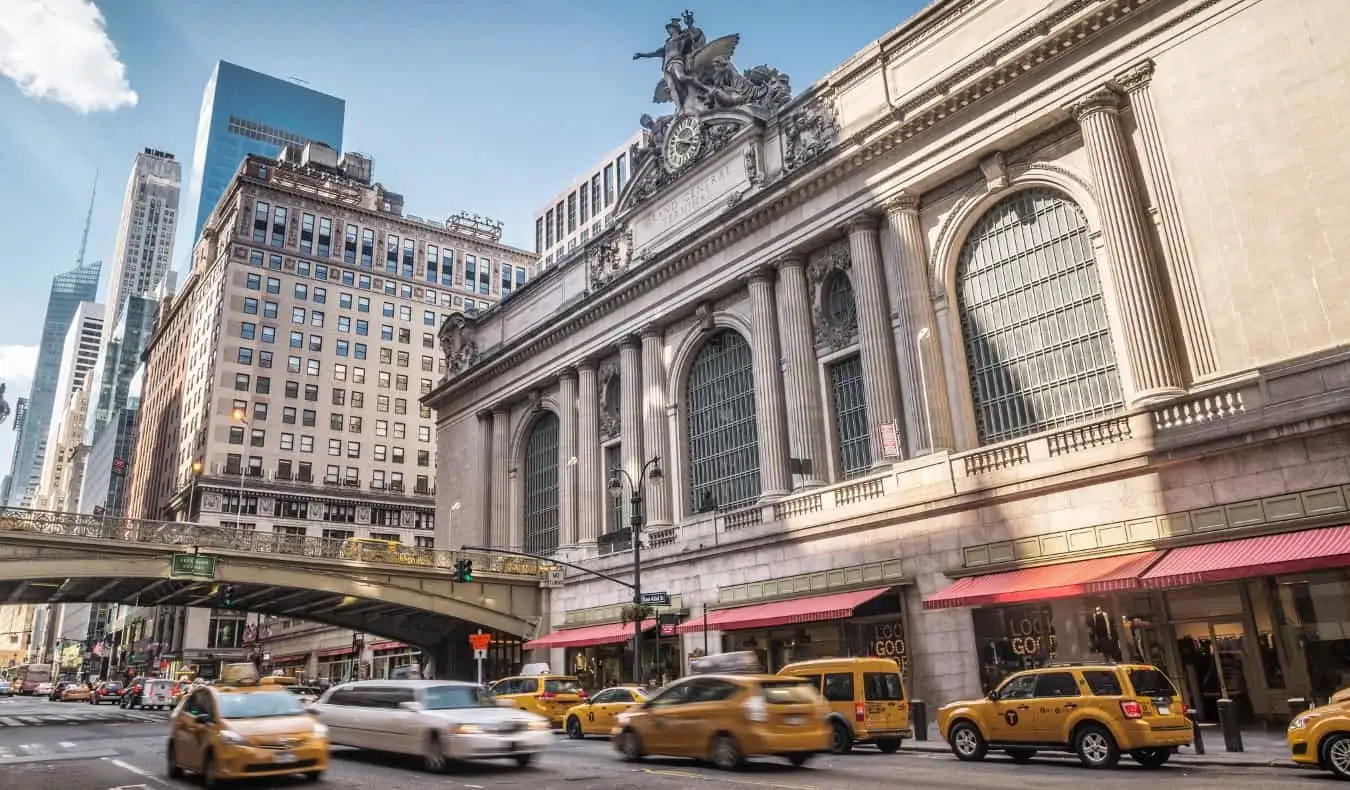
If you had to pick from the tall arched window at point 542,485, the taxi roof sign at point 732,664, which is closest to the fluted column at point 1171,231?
the taxi roof sign at point 732,664

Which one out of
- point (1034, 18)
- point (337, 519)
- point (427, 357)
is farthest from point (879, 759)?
point (427, 357)

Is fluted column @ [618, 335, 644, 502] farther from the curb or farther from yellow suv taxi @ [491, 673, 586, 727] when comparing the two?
the curb

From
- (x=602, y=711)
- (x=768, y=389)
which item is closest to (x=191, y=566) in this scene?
(x=602, y=711)

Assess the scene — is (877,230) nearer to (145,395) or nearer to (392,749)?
(392,749)

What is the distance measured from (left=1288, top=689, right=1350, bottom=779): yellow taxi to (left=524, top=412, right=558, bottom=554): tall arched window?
39.3m

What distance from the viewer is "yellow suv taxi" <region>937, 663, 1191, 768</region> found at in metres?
14.7

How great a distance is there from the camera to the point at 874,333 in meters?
31.6

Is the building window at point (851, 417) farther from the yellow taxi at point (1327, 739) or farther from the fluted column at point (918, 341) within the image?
the yellow taxi at point (1327, 739)

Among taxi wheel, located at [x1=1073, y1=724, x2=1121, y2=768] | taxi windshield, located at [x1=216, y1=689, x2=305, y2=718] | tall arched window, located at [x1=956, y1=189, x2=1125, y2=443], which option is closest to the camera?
taxi windshield, located at [x1=216, y1=689, x2=305, y2=718]

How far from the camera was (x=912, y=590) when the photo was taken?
26.8m

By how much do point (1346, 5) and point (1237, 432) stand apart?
11124 mm

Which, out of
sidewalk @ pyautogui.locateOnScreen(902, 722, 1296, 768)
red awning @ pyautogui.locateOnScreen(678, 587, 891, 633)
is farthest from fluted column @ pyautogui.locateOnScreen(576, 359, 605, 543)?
sidewalk @ pyautogui.locateOnScreen(902, 722, 1296, 768)

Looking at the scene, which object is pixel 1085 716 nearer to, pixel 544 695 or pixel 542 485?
pixel 544 695

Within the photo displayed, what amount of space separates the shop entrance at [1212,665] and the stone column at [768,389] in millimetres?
15281
